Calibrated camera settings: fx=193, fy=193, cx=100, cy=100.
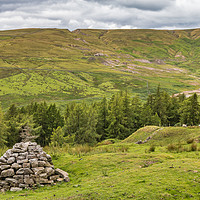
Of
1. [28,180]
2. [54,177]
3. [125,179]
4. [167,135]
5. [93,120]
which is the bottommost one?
[167,135]

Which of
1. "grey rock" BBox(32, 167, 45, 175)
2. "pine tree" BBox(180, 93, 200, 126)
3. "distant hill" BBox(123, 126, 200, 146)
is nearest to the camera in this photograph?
"grey rock" BBox(32, 167, 45, 175)

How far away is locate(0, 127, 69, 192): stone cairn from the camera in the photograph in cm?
1518

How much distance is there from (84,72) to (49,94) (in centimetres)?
6707

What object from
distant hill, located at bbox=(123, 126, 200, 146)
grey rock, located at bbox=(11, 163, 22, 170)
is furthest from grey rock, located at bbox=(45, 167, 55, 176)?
distant hill, located at bbox=(123, 126, 200, 146)

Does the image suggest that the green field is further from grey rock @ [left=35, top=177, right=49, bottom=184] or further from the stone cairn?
the stone cairn

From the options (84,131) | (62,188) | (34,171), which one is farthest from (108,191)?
(84,131)

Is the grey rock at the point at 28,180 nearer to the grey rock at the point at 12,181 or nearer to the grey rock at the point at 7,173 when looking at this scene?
the grey rock at the point at 12,181

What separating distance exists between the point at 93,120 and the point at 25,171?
34.5 metres

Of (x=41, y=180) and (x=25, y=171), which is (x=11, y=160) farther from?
(x=41, y=180)

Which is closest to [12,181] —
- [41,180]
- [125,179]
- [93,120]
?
[41,180]

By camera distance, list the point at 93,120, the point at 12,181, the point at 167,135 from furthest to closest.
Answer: the point at 93,120 → the point at 167,135 → the point at 12,181

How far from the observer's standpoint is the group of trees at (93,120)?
48.8 metres

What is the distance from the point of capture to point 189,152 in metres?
20.4

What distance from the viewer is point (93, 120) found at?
49.8 m
